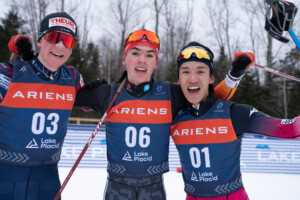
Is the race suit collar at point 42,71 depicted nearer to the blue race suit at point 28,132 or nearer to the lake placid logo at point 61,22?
the blue race suit at point 28,132

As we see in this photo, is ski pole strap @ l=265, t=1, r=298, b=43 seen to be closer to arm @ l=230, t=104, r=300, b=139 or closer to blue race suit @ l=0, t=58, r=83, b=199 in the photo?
arm @ l=230, t=104, r=300, b=139

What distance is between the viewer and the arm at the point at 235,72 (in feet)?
9.00

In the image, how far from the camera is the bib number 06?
2.57 metres

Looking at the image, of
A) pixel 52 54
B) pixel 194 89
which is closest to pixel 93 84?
pixel 52 54

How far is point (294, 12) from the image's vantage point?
2.85 m

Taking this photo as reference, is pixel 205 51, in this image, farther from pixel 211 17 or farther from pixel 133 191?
pixel 211 17

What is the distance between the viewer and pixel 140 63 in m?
2.78

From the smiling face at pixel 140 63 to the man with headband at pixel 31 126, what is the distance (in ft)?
2.42

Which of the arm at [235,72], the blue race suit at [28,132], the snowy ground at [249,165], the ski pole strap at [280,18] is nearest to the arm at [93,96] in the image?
the blue race suit at [28,132]

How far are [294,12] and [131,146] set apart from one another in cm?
236

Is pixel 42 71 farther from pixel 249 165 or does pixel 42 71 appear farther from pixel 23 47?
pixel 249 165

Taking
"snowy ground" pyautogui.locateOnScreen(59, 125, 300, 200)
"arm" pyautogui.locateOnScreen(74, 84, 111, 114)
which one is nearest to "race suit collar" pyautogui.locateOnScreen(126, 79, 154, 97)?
"arm" pyautogui.locateOnScreen(74, 84, 111, 114)

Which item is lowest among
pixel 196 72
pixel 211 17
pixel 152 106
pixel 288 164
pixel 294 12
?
pixel 288 164

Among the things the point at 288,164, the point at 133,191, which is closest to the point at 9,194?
the point at 133,191
